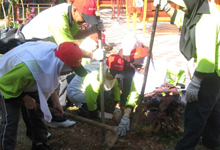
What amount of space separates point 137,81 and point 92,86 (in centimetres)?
61

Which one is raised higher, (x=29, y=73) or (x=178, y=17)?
(x=178, y=17)

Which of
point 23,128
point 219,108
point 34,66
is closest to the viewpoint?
point 34,66

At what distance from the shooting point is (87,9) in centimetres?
294

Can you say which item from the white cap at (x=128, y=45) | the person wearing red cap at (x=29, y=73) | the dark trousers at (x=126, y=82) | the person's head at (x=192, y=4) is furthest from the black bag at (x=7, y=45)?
the person's head at (x=192, y=4)

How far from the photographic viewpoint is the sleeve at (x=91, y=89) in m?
3.53

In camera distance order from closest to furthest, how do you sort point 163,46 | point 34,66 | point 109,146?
point 34,66 < point 109,146 < point 163,46

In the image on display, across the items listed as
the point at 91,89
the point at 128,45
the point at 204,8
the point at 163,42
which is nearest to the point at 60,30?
the point at 91,89

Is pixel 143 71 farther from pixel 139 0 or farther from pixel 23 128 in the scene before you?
pixel 139 0

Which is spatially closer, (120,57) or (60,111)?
(60,111)

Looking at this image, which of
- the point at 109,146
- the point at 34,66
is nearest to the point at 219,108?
the point at 109,146

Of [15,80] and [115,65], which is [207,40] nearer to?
[115,65]

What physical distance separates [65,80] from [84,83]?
0.58 metres

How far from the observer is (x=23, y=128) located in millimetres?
3455

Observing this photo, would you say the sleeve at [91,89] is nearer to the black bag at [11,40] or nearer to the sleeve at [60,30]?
the sleeve at [60,30]
